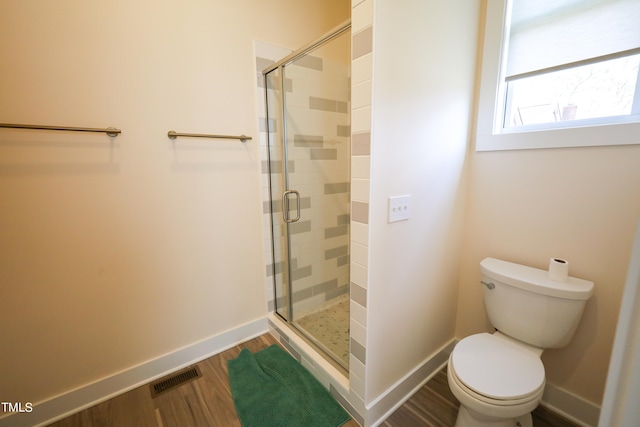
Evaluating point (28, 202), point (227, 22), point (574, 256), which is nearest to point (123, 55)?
point (227, 22)

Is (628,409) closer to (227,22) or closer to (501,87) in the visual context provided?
(501,87)

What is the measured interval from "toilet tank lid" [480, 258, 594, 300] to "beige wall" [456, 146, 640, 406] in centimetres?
9

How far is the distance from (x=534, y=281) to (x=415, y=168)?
793mm

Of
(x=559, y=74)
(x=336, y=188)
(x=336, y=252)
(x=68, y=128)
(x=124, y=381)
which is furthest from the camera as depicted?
(x=336, y=252)

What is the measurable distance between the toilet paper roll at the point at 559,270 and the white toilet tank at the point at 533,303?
2 cm

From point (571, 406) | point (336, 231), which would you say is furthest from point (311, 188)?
point (571, 406)

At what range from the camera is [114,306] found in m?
1.54

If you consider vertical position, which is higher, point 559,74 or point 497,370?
point 559,74

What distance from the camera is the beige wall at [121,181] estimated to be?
126 centimetres

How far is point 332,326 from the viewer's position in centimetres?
216

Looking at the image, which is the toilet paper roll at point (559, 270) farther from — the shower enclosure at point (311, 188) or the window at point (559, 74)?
the shower enclosure at point (311, 188)

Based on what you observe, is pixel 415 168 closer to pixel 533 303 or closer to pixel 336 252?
pixel 533 303

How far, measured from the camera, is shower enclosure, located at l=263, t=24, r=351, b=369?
1.92 m

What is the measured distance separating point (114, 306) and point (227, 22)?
1845mm
